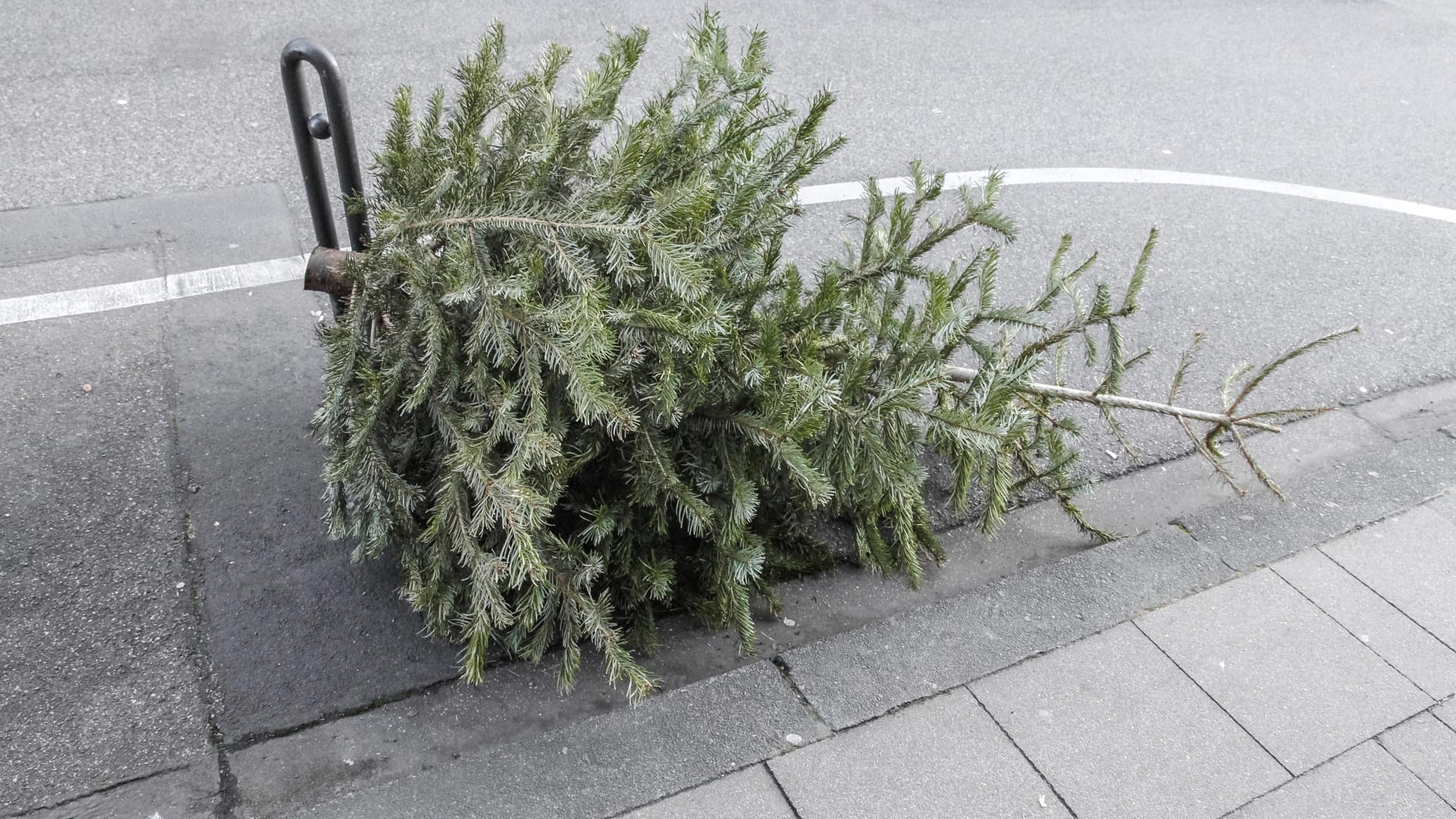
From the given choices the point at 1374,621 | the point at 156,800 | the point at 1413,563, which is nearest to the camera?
the point at 156,800

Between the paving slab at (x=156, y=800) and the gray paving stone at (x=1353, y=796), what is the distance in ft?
8.69

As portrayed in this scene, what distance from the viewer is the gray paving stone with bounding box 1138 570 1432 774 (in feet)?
9.78

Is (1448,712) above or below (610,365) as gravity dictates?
below

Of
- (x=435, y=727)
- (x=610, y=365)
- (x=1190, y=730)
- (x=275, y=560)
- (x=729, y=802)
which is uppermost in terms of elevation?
(x=610, y=365)

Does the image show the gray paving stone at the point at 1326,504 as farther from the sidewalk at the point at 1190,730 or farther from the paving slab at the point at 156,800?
the paving slab at the point at 156,800

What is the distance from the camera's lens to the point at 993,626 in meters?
3.20

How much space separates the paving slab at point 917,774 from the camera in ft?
8.57

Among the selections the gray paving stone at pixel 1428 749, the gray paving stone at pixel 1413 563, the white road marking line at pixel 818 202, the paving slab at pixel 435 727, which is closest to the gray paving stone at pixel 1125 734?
the gray paving stone at pixel 1428 749

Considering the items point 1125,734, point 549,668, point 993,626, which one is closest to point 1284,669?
point 1125,734

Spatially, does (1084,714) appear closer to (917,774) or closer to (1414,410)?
(917,774)

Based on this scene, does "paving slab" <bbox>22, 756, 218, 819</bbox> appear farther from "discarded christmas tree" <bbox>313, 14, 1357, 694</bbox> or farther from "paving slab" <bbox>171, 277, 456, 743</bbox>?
"discarded christmas tree" <bbox>313, 14, 1357, 694</bbox>

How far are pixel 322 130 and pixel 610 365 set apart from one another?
1.48m

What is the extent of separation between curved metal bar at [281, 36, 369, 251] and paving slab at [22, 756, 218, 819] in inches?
59.7

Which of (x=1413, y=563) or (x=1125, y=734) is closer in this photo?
(x=1125, y=734)
